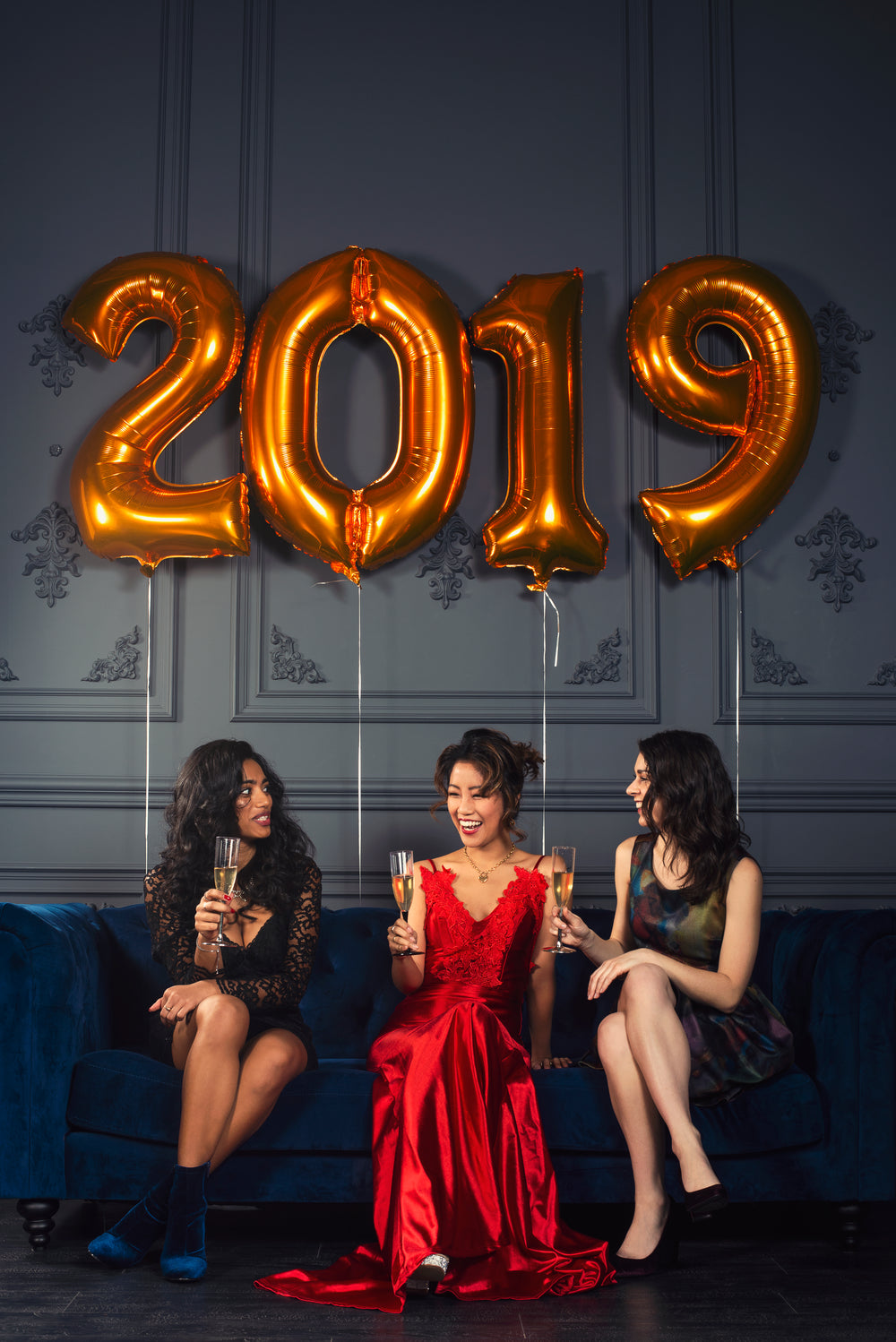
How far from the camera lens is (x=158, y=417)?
3365 mm

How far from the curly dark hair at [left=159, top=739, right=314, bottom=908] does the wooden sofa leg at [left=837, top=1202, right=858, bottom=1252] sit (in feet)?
4.65

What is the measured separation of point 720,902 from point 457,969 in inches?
24.8

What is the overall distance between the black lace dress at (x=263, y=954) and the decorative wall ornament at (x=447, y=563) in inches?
45.9

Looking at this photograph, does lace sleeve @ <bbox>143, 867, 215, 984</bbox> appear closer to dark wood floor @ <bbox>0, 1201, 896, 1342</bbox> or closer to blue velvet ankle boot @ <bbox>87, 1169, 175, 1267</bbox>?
blue velvet ankle boot @ <bbox>87, 1169, 175, 1267</bbox>

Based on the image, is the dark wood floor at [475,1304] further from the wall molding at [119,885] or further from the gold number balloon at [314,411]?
the gold number balloon at [314,411]

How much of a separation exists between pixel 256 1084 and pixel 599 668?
5.57 feet

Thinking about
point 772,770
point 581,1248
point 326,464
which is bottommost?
point 581,1248

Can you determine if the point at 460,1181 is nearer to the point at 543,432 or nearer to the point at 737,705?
the point at 737,705

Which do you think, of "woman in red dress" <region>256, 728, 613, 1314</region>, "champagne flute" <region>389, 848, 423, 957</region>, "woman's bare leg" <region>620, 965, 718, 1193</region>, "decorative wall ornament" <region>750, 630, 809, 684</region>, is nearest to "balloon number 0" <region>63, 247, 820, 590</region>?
"decorative wall ornament" <region>750, 630, 809, 684</region>

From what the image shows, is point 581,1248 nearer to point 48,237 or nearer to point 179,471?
point 179,471

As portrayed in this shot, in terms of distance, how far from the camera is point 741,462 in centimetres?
337

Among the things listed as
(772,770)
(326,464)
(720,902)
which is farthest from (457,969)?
(326,464)

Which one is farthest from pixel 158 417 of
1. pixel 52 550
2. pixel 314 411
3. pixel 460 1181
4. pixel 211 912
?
pixel 460 1181

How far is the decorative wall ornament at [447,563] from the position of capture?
3.56 meters
